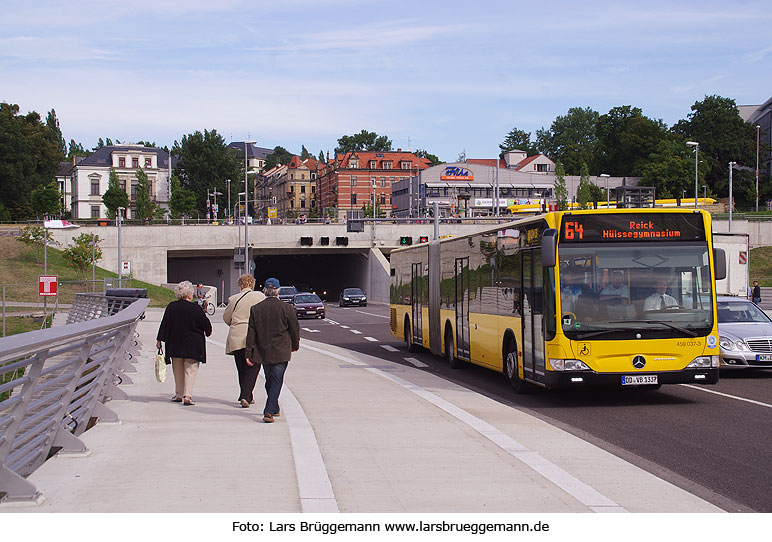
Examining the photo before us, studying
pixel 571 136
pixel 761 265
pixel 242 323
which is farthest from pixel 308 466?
pixel 571 136

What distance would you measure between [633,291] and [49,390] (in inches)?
324

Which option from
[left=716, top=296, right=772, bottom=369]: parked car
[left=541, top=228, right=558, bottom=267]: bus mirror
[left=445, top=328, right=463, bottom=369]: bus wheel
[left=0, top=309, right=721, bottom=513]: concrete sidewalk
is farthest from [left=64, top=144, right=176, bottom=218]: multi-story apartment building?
[left=0, top=309, right=721, bottom=513]: concrete sidewalk

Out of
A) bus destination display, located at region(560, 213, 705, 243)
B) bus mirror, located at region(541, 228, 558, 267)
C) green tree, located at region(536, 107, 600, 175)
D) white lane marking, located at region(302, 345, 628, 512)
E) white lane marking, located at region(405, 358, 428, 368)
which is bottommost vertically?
white lane marking, located at region(405, 358, 428, 368)

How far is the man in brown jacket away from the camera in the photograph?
10672 millimetres

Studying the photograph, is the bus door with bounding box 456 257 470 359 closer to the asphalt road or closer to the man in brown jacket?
the asphalt road

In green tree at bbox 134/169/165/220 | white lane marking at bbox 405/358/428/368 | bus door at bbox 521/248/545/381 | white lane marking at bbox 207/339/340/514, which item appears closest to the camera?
white lane marking at bbox 207/339/340/514

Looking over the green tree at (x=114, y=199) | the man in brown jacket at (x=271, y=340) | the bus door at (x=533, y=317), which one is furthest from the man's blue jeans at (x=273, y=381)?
the green tree at (x=114, y=199)

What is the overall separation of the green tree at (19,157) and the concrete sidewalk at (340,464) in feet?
346

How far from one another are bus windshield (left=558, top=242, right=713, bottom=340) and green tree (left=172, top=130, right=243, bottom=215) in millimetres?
134867

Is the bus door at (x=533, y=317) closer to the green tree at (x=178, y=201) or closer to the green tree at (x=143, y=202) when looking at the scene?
the green tree at (x=143, y=202)

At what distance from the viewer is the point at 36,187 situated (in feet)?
381

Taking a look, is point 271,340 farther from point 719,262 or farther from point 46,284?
point 46,284

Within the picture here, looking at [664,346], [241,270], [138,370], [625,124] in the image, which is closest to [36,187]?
[241,270]

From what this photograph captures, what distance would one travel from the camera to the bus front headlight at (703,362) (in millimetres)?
13305
